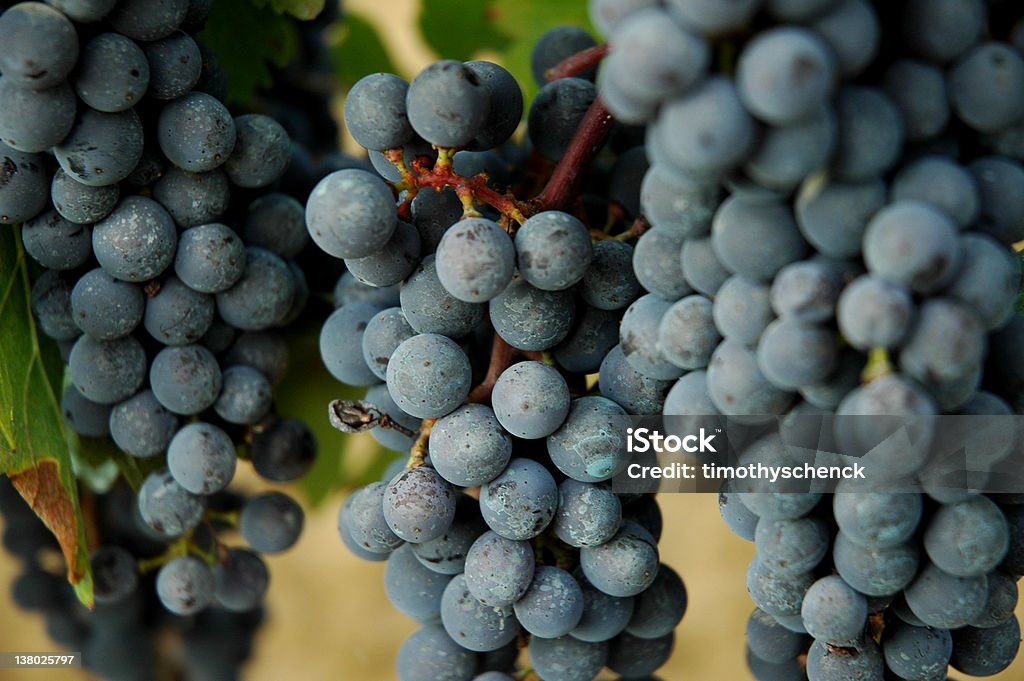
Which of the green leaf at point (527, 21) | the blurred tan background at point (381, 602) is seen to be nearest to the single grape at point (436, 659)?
the green leaf at point (527, 21)

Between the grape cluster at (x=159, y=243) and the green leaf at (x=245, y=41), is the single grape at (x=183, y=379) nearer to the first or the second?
the grape cluster at (x=159, y=243)

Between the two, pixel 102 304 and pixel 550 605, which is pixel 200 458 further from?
pixel 550 605

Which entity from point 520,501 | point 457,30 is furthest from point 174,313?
point 457,30

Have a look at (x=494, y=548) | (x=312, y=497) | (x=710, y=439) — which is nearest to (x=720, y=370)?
(x=710, y=439)

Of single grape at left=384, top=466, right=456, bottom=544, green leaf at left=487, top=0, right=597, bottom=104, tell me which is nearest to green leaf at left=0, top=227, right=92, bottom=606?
single grape at left=384, top=466, right=456, bottom=544

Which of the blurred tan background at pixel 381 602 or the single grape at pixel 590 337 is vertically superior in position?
the single grape at pixel 590 337

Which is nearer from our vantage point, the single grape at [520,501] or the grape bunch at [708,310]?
the grape bunch at [708,310]
